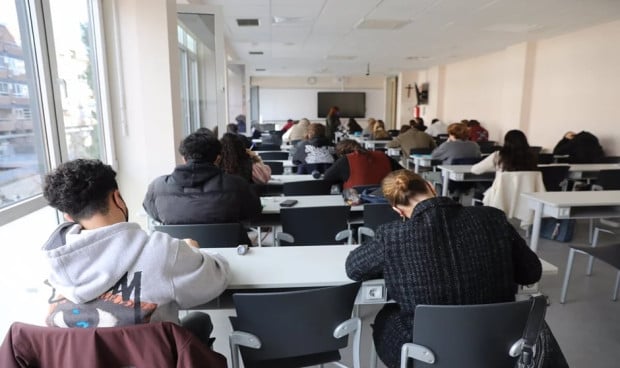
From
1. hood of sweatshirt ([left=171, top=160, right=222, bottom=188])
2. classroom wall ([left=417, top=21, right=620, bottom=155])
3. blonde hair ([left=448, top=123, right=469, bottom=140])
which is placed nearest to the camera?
hood of sweatshirt ([left=171, top=160, right=222, bottom=188])

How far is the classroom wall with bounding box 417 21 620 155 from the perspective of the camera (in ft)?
20.8

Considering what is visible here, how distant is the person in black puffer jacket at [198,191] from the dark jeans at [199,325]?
78cm

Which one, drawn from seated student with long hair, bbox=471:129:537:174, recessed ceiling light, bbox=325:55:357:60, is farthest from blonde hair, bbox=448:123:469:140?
recessed ceiling light, bbox=325:55:357:60

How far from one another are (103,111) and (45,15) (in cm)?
117

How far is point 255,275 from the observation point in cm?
177

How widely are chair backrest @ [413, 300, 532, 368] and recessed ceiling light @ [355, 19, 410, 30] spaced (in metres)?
5.58

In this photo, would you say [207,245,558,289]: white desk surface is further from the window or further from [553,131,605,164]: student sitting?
[553,131,605,164]: student sitting

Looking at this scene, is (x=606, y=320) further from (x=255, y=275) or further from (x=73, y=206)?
(x=73, y=206)

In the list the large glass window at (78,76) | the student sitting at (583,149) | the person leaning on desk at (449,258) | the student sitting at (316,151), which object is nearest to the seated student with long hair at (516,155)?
the student sitting at (316,151)

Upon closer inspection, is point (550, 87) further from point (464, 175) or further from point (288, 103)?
point (288, 103)

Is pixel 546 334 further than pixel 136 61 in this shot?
No

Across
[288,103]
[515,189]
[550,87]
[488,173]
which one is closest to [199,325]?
[515,189]

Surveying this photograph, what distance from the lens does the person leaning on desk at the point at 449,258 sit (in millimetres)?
1464

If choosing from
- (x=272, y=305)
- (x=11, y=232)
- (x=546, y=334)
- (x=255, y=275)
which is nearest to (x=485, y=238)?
(x=546, y=334)
